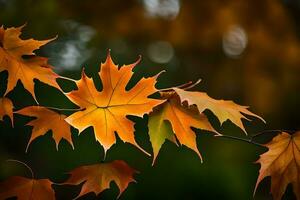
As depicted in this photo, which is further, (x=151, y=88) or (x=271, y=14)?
(x=271, y=14)

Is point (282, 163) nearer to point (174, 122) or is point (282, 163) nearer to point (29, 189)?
point (174, 122)

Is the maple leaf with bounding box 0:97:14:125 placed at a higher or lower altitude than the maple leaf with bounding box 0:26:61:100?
lower

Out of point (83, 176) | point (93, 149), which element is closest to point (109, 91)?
point (83, 176)

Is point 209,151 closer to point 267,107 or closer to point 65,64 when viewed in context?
point 267,107

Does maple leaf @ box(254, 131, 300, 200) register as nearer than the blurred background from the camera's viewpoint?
Yes

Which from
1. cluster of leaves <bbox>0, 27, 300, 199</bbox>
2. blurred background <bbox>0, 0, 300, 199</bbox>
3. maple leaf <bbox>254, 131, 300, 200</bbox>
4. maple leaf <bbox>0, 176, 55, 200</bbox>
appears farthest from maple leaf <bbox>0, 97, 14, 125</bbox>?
blurred background <bbox>0, 0, 300, 199</bbox>

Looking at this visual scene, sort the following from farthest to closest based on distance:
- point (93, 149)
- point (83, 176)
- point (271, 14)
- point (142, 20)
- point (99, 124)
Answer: point (142, 20) < point (271, 14) < point (93, 149) < point (83, 176) < point (99, 124)

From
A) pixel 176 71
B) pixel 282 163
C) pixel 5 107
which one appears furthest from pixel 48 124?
pixel 176 71

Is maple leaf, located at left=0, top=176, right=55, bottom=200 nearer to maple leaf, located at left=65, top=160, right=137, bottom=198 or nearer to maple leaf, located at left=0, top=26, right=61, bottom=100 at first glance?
maple leaf, located at left=65, top=160, right=137, bottom=198
